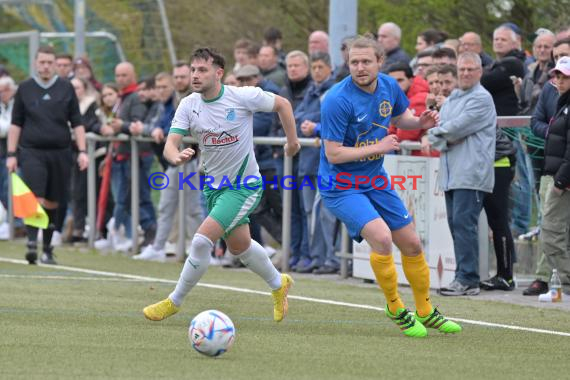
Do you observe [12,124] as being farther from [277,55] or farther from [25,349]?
[25,349]

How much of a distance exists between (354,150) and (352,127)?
0.25 meters

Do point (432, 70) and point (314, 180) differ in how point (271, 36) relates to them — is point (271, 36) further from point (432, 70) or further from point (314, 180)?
point (432, 70)

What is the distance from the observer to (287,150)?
10047mm

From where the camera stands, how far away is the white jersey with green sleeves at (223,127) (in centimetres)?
991

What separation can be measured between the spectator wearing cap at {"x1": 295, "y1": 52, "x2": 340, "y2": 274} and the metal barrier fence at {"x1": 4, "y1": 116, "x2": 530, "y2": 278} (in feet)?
0.73

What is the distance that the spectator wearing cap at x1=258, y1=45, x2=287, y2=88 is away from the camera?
52.1ft

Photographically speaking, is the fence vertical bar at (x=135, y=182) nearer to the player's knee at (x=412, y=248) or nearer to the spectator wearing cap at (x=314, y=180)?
the spectator wearing cap at (x=314, y=180)

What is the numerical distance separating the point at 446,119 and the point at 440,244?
1.36 meters

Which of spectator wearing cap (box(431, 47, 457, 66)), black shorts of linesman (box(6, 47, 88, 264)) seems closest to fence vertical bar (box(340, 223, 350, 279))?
spectator wearing cap (box(431, 47, 457, 66))

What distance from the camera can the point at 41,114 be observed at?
49.0 ft

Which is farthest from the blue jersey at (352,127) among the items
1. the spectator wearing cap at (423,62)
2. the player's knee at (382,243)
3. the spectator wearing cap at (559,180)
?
the spectator wearing cap at (423,62)

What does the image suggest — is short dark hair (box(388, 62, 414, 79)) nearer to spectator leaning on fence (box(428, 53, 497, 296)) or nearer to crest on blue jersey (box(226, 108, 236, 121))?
spectator leaning on fence (box(428, 53, 497, 296))

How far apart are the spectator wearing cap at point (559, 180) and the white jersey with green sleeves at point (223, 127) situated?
3.00 metres

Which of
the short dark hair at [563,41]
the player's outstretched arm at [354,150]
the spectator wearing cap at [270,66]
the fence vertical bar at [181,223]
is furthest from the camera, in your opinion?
the fence vertical bar at [181,223]
